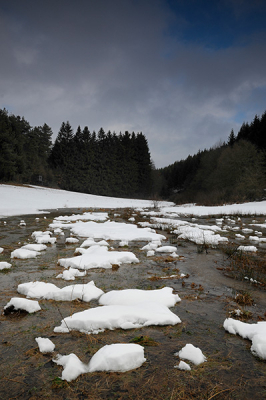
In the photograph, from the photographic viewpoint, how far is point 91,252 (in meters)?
4.80

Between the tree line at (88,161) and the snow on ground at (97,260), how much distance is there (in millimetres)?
35722

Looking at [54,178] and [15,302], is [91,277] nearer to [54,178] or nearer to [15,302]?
[15,302]

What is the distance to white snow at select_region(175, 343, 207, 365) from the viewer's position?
69.8 inches

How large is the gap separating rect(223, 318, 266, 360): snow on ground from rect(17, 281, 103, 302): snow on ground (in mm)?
1557

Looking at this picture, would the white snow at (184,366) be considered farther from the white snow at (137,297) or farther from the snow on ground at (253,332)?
the white snow at (137,297)

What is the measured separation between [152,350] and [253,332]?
3.16ft

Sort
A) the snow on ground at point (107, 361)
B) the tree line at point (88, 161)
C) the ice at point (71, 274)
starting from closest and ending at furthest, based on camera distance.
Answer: the snow on ground at point (107, 361), the ice at point (71, 274), the tree line at point (88, 161)

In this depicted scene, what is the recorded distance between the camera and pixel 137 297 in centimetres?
281

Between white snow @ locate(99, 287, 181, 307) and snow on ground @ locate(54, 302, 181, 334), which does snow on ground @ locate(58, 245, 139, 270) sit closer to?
white snow @ locate(99, 287, 181, 307)

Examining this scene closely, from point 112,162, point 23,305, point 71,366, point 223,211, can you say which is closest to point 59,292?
point 23,305

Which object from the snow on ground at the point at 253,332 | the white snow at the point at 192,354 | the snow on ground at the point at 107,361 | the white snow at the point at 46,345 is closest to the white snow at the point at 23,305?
the white snow at the point at 46,345

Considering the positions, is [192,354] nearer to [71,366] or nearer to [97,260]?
[71,366]

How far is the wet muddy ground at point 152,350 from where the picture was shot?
1.50m

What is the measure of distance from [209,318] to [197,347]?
1.84 feet
